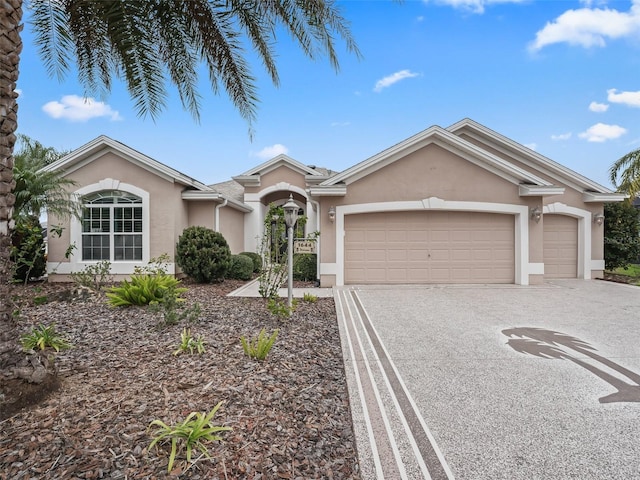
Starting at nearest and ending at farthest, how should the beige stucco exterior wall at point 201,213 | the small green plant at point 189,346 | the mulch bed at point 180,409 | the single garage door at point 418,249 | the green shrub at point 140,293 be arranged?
the mulch bed at point 180,409 → the small green plant at point 189,346 → the green shrub at point 140,293 → the single garage door at point 418,249 → the beige stucco exterior wall at point 201,213

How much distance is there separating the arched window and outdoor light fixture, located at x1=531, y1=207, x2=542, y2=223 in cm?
1294

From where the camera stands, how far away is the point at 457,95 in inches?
544

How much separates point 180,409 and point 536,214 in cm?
1180

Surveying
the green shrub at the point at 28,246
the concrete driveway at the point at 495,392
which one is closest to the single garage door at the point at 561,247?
the concrete driveway at the point at 495,392

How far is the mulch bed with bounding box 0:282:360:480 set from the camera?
7.91 ft

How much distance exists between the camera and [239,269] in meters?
12.9

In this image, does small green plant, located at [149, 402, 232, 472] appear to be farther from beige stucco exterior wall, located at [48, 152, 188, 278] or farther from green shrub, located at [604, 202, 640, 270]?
green shrub, located at [604, 202, 640, 270]

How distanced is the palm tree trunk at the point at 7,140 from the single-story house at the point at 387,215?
8246 millimetres

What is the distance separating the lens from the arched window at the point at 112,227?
11938 mm

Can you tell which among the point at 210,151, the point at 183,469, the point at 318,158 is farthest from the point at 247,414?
the point at 318,158

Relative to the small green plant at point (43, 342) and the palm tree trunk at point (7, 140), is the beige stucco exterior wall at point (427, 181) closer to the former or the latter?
the small green plant at point (43, 342)

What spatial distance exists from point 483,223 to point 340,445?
10.5 metres

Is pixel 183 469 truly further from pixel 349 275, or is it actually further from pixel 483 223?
pixel 483 223

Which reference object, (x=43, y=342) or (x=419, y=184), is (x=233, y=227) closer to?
(x=419, y=184)
